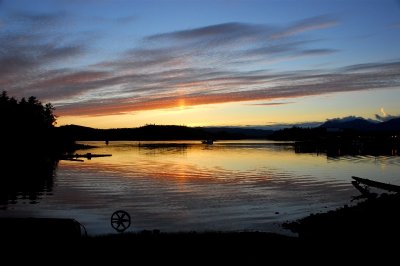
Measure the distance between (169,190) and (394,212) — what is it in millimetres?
39175

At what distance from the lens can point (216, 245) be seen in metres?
23.8

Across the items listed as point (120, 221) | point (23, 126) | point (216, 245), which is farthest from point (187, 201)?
point (23, 126)

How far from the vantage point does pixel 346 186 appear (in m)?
64.8

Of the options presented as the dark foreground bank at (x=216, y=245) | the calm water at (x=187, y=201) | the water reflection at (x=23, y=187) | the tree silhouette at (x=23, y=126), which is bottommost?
the calm water at (x=187, y=201)

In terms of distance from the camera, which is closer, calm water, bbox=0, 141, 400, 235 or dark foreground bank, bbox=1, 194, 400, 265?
dark foreground bank, bbox=1, 194, 400, 265

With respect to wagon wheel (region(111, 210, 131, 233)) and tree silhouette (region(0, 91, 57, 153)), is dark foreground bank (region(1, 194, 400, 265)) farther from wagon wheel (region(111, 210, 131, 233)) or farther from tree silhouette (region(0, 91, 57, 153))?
tree silhouette (region(0, 91, 57, 153))

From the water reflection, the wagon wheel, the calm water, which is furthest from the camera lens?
the water reflection

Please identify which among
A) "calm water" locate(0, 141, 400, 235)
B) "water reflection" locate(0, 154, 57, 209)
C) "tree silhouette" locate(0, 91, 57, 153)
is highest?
"tree silhouette" locate(0, 91, 57, 153)

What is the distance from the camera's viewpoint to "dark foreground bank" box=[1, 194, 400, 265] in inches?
711

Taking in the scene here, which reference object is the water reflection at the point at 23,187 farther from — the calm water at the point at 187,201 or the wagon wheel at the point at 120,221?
the wagon wheel at the point at 120,221

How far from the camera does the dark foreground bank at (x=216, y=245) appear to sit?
18.0m

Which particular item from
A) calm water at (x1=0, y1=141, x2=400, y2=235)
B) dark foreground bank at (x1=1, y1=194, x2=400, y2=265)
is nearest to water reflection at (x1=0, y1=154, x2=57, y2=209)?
calm water at (x1=0, y1=141, x2=400, y2=235)

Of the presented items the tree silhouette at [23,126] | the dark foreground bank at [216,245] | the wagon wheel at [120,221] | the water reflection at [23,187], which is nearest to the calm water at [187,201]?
the water reflection at [23,187]

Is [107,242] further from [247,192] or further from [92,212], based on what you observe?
[247,192]
